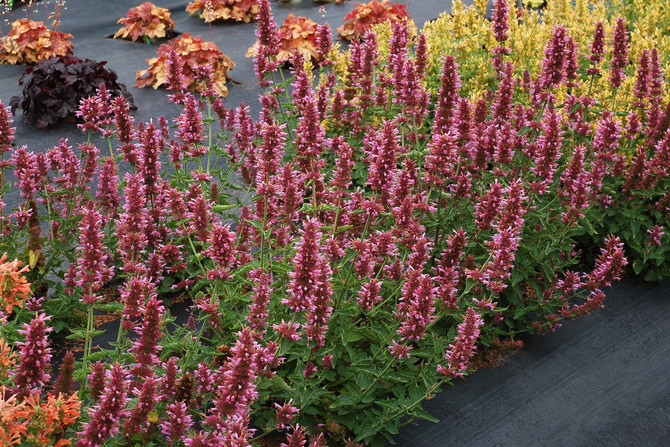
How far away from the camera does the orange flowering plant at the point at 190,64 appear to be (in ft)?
26.6

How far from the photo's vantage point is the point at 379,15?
9.33 meters

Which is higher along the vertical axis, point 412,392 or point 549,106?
point 549,106

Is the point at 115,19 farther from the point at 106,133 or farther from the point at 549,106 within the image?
the point at 549,106

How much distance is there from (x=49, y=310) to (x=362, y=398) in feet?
6.67

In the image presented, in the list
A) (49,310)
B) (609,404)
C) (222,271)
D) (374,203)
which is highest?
(374,203)

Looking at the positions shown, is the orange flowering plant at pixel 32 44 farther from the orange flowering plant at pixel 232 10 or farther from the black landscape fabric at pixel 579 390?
the black landscape fabric at pixel 579 390

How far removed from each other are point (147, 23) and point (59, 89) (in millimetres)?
2625

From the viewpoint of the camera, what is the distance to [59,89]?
753 centimetres

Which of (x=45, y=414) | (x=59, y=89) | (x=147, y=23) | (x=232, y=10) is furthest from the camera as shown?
(x=232, y=10)

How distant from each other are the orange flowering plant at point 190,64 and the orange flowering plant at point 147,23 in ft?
4.47

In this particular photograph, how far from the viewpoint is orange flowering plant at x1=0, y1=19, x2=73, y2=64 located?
29.0 feet

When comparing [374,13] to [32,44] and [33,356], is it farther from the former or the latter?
[33,356]

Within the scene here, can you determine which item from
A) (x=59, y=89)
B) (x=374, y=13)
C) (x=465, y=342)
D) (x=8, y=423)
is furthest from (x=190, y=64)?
(x=8, y=423)

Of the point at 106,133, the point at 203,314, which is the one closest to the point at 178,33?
the point at 106,133
